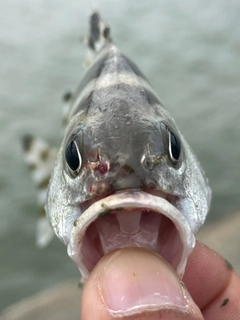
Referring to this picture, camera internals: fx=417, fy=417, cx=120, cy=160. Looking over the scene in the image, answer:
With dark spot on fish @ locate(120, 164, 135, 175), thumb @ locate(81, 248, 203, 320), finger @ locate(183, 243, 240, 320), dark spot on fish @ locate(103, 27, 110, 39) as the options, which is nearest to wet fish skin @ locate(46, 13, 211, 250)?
dark spot on fish @ locate(120, 164, 135, 175)

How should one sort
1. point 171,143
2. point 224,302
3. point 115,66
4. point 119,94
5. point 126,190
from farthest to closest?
1. point 224,302
2. point 115,66
3. point 119,94
4. point 171,143
5. point 126,190

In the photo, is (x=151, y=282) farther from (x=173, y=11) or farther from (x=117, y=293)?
(x=173, y=11)

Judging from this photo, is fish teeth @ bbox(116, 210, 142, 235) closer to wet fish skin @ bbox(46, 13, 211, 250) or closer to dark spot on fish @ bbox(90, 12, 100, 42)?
wet fish skin @ bbox(46, 13, 211, 250)

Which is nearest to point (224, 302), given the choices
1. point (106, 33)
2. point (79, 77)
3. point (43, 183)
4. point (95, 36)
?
point (43, 183)

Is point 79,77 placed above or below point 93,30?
below

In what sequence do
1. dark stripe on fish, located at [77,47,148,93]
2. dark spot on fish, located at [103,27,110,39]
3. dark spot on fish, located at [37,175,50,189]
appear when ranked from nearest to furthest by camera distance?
dark stripe on fish, located at [77,47,148,93], dark spot on fish, located at [103,27,110,39], dark spot on fish, located at [37,175,50,189]

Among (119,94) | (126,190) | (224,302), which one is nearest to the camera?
(126,190)

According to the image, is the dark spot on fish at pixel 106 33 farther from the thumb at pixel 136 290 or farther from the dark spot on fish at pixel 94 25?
the thumb at pixel 136 290

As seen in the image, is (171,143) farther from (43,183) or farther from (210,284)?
(43,183)

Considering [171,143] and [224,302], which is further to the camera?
[224,302]
